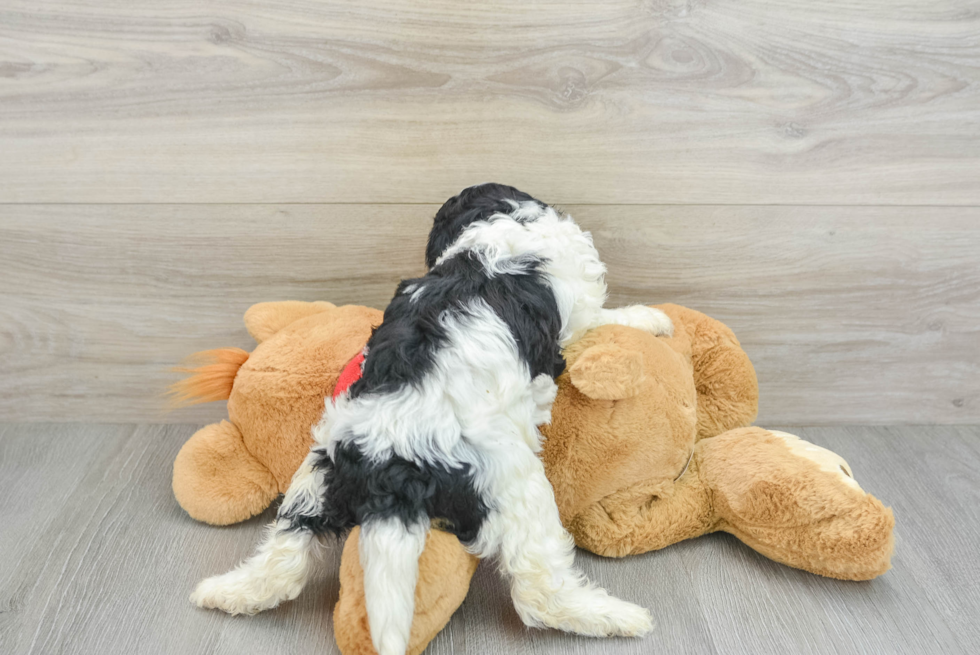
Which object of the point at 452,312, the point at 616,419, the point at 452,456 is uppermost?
the point at 452,312

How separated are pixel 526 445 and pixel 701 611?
380 millimetres

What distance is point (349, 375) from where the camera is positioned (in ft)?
3.52

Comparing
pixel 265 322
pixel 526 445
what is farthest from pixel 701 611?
pixel 265 322

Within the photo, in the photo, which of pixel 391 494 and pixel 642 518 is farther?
pixel 642 518

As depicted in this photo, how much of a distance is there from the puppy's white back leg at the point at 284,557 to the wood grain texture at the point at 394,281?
567mm

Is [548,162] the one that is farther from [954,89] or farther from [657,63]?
[954,89]

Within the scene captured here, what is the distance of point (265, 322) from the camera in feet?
4.27

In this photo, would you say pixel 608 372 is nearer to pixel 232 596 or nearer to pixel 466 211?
pixel 466 211

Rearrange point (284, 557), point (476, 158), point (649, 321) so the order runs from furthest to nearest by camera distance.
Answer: point (476, 158)
point (649, 321)
point (284, 557)

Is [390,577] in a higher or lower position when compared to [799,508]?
higher

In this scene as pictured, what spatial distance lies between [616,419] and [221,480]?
67 centimetres

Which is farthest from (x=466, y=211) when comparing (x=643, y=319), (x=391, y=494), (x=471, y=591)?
(x=471, y=591)

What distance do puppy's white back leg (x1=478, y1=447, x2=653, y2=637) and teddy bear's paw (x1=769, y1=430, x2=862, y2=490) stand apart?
1.23 ft

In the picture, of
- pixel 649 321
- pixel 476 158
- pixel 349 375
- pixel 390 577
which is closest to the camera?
pixel 390 577
